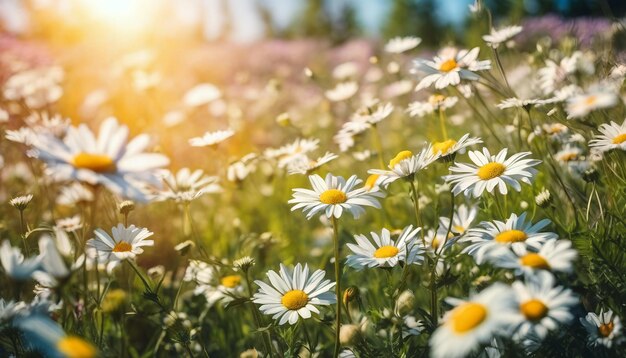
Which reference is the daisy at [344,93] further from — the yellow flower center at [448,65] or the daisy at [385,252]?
the daisy at [385,252]

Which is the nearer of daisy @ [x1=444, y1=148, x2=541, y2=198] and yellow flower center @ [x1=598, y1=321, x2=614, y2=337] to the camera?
yellow flower center @ [x1=598, y1=321, x2=614, y2=337]

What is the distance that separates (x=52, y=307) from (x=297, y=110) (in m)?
5.04

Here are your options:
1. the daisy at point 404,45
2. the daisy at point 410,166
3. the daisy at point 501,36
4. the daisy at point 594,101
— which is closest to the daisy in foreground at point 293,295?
the daisy at point 410,166

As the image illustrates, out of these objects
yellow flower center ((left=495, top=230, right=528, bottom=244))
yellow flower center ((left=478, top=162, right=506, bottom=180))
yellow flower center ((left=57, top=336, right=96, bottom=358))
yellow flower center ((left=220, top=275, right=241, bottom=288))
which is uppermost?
yellow flower center ((left=57, top=336, right=96, bottom=358))

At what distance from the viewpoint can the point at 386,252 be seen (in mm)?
1664

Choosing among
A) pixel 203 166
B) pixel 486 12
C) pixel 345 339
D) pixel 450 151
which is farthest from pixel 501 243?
pixel 203 166

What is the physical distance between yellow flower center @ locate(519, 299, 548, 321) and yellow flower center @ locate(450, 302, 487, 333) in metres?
0.15

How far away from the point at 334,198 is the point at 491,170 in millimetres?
496

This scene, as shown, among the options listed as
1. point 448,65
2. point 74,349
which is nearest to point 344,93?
point 448,65

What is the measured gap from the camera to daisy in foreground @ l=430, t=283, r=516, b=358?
40.2 inches

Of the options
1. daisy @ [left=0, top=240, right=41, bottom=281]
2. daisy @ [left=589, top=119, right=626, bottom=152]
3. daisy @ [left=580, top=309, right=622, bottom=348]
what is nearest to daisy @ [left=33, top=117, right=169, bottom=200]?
daisy @ [left=0, top=240, right=41, bottom=281]

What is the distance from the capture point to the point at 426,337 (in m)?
1.93

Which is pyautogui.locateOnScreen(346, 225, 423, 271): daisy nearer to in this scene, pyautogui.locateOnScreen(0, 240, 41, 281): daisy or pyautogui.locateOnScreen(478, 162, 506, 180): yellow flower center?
pyautogui.locateOnScreen(478, 162, 506, 180): yellow flower center

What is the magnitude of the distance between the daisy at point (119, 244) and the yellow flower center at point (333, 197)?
547 millimetres
